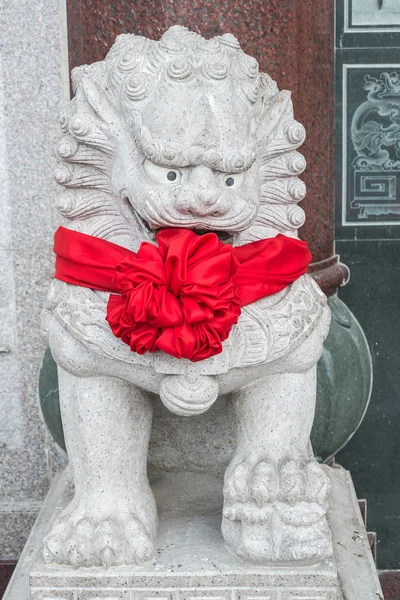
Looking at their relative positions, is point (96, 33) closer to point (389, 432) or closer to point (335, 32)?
point (335, 32)

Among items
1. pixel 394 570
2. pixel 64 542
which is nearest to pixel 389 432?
pixel 394 570

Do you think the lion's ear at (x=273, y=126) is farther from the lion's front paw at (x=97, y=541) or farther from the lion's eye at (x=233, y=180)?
the lion's front paw at (x=97, y=541)

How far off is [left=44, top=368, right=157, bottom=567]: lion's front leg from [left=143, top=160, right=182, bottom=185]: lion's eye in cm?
36

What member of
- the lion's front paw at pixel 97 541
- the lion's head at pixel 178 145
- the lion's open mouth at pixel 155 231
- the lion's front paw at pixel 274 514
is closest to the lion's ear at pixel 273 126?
the lion's head at pixel 178 145

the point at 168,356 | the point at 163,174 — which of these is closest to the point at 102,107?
the point at 163,174

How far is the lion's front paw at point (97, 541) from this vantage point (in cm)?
149

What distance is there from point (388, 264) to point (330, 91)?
0.47 meters

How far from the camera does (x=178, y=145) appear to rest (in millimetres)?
1388

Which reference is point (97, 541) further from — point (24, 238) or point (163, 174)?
point (24, 238)

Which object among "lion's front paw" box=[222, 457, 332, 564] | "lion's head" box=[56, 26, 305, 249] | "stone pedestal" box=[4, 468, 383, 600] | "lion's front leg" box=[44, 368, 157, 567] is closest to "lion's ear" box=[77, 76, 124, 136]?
"lion's head" box=[56, 26, 305, 249]

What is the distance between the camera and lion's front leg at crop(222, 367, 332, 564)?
1.49m

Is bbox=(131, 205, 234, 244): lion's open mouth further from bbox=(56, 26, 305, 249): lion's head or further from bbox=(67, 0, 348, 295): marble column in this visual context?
bbox=(67, 0, 348, 295): marble column

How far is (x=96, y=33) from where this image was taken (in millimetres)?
1901

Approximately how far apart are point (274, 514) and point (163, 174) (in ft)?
1.96
